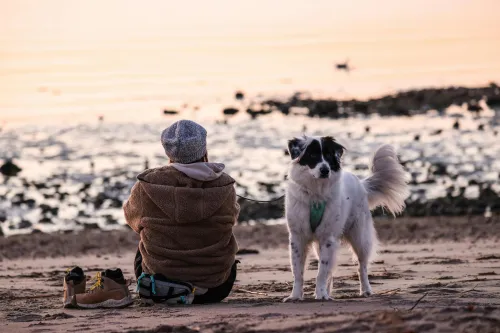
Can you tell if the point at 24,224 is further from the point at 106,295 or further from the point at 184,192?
the point at 184,192

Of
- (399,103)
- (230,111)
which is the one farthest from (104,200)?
(399,103)

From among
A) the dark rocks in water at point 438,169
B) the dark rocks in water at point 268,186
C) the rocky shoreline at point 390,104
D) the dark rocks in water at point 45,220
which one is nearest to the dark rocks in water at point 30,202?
the dark rocks in water at point 45,220

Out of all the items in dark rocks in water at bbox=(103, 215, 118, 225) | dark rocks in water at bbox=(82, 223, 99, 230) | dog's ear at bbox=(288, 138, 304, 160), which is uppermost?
dog's ear at bbox=(288, 138, 304, 160)

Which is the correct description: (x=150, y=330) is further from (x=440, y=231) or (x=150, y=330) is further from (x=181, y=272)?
(x=440, y=231)

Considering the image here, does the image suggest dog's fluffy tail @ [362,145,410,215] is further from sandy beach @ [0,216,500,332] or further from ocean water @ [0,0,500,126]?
ocean water @ [0,0,500,126]

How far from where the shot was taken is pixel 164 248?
296 inches

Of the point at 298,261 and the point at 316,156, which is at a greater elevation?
the point at 316,156

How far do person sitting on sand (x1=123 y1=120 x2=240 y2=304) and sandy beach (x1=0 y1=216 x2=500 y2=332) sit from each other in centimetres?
24

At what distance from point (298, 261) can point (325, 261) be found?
22cm

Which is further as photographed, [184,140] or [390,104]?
[390,104]

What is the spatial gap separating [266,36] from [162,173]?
1476 inches

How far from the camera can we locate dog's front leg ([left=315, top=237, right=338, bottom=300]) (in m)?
7.86

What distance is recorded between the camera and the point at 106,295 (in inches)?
292

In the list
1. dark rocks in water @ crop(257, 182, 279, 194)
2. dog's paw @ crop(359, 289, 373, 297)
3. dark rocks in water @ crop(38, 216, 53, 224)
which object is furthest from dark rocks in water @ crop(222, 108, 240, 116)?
dog's paw @ crop(359, 289, 373, 297)
